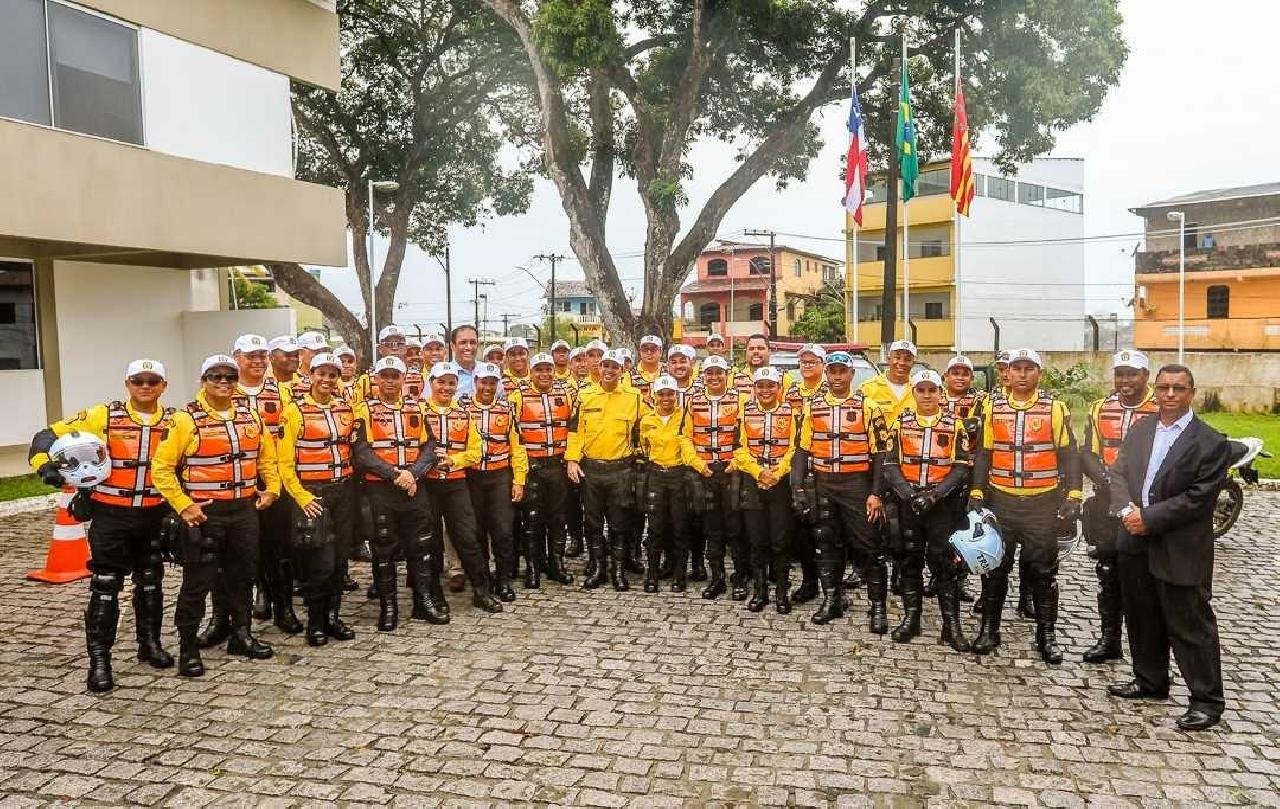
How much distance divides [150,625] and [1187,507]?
6.49 meters

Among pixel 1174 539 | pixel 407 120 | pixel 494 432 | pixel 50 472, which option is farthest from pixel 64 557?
pixel 407 120

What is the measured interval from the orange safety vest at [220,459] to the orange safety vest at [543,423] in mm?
2625

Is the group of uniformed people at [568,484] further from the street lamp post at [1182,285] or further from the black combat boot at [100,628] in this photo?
the street lamp post at [1182,285]

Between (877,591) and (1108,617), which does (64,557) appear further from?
(1108,617)

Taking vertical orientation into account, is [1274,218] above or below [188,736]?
above

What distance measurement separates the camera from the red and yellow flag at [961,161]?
605 inches

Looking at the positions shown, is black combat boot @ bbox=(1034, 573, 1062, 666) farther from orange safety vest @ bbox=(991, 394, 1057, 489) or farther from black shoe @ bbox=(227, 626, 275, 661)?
black shoe @ bbox=(227, 626, 275, 661)

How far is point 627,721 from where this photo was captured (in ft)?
17.1

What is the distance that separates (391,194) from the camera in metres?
24.5

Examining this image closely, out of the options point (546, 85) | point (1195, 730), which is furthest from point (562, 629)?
point (546, 85)

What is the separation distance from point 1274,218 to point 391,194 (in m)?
32.7

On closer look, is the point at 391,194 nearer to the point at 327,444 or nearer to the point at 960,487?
the point at 327,444

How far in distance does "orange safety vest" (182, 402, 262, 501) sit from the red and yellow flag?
13012 mm

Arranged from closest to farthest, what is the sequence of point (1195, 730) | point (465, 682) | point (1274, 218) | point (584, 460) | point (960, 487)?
point (1195, 730), point (465, 682), point (960, 487), point (584, 460), point (1274, 218)
